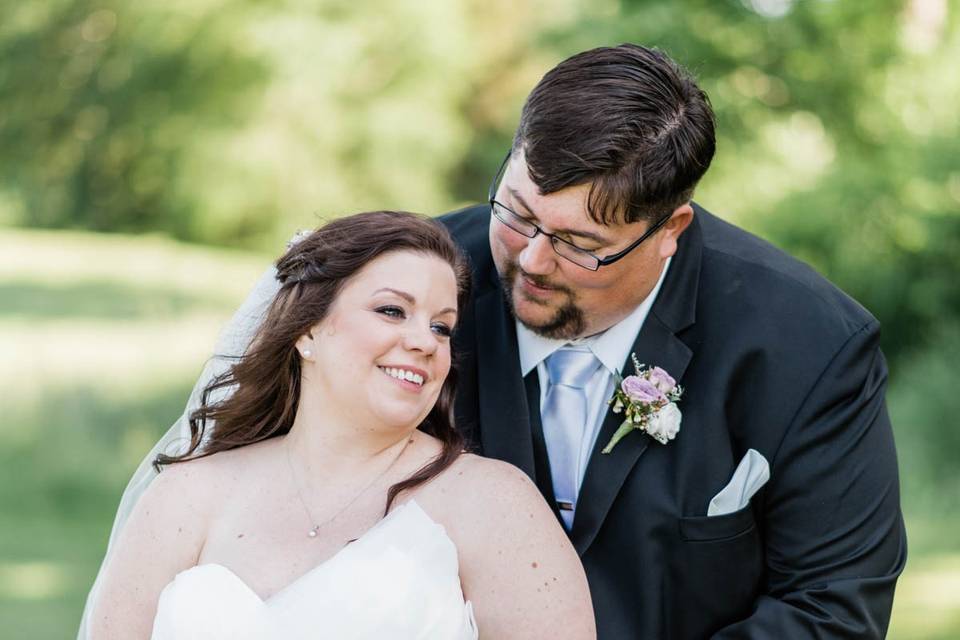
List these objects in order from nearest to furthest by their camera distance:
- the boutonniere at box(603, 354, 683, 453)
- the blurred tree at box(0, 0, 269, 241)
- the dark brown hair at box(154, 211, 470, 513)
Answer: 1. the dark brown hair at box(154, 211, 470, 513)
2. the boutonniere at box(603, 354, 683, 453)
3. the blurred tree at box(0, 0, 269, 241)

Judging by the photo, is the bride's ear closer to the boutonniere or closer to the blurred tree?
the boutonniere

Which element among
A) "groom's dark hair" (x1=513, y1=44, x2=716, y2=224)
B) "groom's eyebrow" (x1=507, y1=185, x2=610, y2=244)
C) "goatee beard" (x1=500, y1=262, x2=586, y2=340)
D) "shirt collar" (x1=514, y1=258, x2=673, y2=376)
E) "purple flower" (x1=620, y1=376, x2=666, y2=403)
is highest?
"groom's dark hair" (x1=513, y1=44, x2=716, y2=224)

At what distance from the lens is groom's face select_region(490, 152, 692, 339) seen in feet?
10.2

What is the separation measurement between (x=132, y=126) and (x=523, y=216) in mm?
21554

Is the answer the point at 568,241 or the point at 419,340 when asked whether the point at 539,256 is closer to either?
the point at 568,241

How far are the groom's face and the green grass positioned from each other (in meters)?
4.84

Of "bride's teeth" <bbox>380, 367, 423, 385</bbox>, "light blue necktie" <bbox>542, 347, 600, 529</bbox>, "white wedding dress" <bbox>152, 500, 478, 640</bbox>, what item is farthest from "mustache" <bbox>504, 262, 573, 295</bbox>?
"white wedding dress" <bbox>152, 500, 478, 640</bbox>

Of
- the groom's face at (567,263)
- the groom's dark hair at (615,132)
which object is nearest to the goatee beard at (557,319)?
the groom's face at (567,263)

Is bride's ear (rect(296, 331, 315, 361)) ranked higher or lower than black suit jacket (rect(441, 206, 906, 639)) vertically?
higher

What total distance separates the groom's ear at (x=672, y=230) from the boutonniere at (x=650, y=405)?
30 centimetres

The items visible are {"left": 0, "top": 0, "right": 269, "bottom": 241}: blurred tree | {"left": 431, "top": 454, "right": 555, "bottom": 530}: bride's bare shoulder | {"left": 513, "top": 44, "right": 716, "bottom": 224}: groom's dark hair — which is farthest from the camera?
{"left": 0, "top": 0, "right": 269, "bottom": 241}: blurred tree

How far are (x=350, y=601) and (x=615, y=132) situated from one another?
124cm

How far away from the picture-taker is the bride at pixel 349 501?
2678 millimetres

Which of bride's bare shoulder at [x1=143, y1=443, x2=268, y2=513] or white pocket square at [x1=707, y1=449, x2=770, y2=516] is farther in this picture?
white pocket square at [x1=707, y1=449, x2=770, y2=516]
